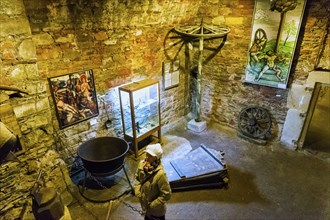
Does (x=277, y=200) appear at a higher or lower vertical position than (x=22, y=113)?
lower

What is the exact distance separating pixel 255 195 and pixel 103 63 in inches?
118

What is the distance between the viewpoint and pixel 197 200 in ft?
10.5

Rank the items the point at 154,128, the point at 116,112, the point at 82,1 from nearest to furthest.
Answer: the point at 82,1 → the point at 116,112 → the point at 154,128

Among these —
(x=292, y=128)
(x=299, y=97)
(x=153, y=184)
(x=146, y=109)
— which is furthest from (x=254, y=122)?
(x=153, y=184)

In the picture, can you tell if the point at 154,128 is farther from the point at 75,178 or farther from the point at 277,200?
the point at 277,200

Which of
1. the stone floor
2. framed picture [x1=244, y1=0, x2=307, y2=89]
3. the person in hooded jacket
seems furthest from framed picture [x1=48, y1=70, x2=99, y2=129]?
framed picture [x1=244, y1=0, x2=307, y2=89]

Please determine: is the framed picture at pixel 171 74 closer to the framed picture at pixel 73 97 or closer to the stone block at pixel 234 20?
the stone block at pixel 234 20

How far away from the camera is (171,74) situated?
466 cm

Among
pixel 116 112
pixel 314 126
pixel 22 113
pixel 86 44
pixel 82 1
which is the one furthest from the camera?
pixel 314 126

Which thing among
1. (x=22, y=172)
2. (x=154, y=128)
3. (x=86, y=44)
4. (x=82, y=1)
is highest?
(x=82, y=1)

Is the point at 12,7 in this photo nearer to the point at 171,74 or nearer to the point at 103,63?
the point at 103,63

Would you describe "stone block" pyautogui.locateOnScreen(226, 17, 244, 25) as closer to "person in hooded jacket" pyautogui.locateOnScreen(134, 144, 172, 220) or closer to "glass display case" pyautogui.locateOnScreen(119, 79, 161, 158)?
"glass display case" pyautogui.locateOnScreen(119, 79, 161, 158)

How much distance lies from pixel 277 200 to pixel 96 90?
10.2 ft

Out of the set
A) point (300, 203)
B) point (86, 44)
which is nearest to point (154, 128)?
point (86, 44)
